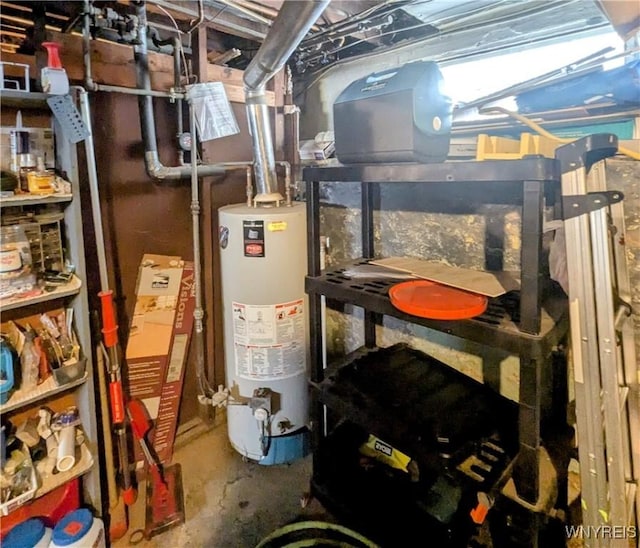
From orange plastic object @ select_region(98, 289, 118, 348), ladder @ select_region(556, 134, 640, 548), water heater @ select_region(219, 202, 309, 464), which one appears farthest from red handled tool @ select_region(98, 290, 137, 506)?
ladder @ select_region(556, 134, 640, 548)

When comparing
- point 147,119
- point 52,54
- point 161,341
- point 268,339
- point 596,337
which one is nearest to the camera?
point 596,337

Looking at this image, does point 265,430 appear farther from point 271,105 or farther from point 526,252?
point 271,105

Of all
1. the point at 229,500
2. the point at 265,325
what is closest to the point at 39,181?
the point at 265,325

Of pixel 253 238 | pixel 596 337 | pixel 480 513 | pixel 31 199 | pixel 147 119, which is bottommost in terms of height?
pixel 480 513

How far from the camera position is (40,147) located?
138 cm

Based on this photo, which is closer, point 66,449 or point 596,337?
point 596,337

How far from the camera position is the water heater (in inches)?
64.6

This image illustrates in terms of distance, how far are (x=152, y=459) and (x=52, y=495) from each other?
0.35 m

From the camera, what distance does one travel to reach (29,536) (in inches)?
53.4

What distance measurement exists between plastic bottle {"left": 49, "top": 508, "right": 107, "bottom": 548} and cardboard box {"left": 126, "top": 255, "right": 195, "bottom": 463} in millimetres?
389

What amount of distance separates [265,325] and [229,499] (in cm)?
68

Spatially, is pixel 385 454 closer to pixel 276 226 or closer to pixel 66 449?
pixel 276 226

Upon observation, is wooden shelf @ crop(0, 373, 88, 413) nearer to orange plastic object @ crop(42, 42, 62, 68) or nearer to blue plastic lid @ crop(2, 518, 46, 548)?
blue plastic lid @ crop(2, 518, 46, 548)

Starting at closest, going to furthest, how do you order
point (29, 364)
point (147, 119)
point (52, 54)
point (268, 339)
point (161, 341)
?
point (52, 54) < point (29, 364) < point (147, 119) < point (268, 339) < point (161, 341)
